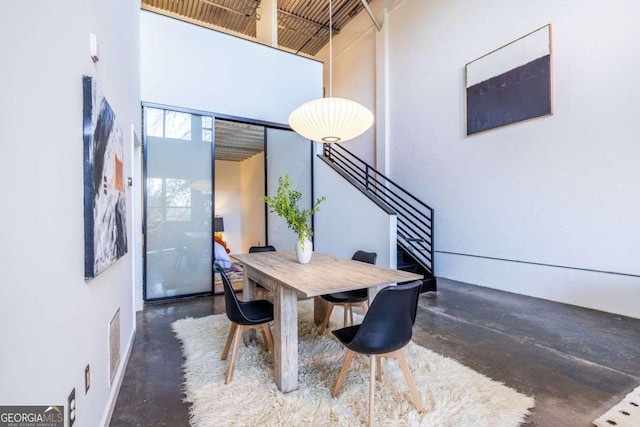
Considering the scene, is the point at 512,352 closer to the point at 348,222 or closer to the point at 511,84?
the point at 348,222

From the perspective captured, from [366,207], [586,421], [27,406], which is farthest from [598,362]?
[27,406]

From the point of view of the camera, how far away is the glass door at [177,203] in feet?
13.1

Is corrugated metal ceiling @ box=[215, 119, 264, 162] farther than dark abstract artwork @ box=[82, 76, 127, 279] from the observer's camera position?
Yes

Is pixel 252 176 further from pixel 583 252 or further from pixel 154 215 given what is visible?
pixel 583 252

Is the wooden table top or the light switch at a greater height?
the light switch

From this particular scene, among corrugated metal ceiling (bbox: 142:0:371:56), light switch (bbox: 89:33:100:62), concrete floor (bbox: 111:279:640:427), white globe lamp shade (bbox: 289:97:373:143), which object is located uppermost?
corrugated metal ceiling (bbox: 142:0:371:56)

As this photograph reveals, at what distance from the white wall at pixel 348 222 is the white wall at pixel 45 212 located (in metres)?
3.47

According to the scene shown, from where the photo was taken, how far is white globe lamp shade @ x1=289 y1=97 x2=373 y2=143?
2992mm

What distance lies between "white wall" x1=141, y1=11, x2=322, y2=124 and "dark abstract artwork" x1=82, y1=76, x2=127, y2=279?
103 inches

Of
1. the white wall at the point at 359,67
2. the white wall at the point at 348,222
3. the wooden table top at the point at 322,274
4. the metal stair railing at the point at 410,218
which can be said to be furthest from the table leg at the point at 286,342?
the white wall at the point at 359,67

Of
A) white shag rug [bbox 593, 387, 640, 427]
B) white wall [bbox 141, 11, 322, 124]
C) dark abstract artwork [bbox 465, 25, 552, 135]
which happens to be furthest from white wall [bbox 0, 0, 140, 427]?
dark abstract artwork [bbox 465, 25, 552, 135]

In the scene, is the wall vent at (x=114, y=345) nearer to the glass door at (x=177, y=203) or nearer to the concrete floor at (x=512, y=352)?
the concrete floor at (x=512, y=352)

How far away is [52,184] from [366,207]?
13.1 feet

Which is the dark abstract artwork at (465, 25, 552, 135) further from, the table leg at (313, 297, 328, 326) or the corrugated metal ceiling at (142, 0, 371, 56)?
the corrugated metal ceiling at (142, 0, 371, 56)
